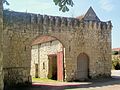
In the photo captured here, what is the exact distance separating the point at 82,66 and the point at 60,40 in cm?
312

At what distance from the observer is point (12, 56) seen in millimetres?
19953

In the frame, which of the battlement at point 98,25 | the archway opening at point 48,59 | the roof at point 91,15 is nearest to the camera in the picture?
the battlement at point 98,25

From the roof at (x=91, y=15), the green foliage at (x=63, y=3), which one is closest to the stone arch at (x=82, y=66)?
the roof at (x=91, y=15)

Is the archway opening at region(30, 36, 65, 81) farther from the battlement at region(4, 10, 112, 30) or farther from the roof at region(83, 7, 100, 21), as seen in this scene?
the roof at region(83, 7, 100, 21)

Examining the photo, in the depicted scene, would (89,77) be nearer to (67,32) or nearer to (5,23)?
(67,32)

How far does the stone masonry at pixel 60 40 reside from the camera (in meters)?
19.8

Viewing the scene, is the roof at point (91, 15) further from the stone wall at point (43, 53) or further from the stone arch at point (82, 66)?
the stone wall at point (43, 53)

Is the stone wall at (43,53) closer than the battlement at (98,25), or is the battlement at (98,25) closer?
the battlement at (98,25)

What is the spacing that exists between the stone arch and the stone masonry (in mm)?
335

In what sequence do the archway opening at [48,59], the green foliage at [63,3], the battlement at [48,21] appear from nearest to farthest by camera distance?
the green foliage at [63,3], the battlement at [48,21], the archway opening at [48,59]

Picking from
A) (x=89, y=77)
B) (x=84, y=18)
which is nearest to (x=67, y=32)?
(x=84, y=18)

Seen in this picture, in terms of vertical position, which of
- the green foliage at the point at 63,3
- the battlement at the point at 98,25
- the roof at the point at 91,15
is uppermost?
the roof at the point at 91,15

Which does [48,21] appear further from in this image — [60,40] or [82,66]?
[82,66]

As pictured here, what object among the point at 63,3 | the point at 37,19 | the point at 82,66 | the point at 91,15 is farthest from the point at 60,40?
the point at 63,3
